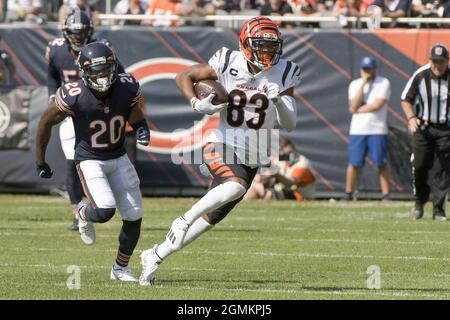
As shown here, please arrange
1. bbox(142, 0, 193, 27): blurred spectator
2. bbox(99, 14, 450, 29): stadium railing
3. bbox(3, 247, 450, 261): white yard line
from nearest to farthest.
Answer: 1. bbox(3, 247, 450, 261): white yard line
2. bbox(99, 14, 450, 29): stadium railing
3. bbox(142, 0, 193, 27): blurred spectator

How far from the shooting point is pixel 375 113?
564 inches

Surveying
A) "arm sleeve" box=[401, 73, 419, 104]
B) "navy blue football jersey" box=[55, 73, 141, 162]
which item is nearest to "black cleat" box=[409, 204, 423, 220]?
"arm sleeve" box=[401, 73, 419, 104]

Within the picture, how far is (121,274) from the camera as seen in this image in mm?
7695

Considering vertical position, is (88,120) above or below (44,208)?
above

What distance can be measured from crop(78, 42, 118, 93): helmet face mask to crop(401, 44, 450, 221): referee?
513 centimetres

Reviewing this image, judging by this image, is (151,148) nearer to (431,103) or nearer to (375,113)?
(375,113)

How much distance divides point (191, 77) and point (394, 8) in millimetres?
7918

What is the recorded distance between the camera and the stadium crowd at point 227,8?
49.8 feet

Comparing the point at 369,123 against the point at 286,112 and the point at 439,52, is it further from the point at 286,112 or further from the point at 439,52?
the point at 286,112

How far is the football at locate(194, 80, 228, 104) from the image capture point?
7464mm

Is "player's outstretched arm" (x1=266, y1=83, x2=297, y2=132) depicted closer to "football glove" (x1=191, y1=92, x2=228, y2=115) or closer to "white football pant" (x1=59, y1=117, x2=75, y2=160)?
"football glove" (x1=191, y1=92, x2=228, y2=115)

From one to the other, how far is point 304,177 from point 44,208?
10.7 feet

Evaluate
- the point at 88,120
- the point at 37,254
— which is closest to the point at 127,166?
the point at 88,120

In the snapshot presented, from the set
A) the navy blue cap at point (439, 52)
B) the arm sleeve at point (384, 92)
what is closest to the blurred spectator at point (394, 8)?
the arm sleeve at point (384, 92)
